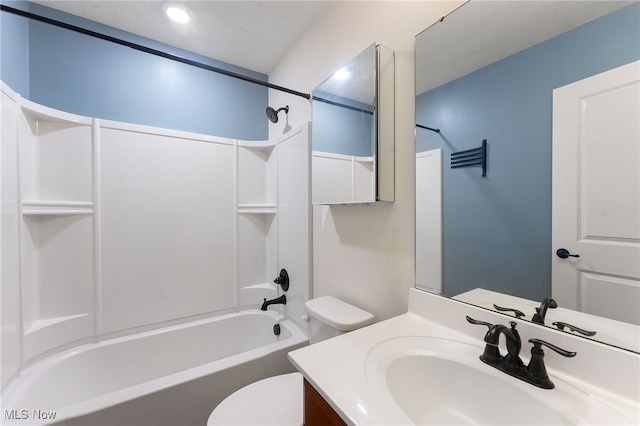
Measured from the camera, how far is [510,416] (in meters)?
0.61

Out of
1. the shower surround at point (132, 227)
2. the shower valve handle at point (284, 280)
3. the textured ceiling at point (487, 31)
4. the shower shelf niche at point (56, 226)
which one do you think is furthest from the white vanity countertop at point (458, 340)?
the shower shelf niche at point (56, 226)

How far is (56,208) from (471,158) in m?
2.25

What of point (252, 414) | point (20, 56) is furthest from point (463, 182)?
point (20, 56)

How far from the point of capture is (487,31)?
84 cm

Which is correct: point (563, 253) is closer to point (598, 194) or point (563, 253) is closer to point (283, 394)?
point (598, 194)

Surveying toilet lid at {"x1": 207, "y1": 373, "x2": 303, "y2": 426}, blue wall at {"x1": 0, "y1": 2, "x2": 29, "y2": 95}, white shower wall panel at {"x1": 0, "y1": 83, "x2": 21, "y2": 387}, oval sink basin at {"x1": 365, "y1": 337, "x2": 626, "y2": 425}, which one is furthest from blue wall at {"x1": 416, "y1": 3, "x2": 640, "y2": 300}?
blue wall at {"x1": 0, "y1": 2, "x2": 29, "y2": 95}

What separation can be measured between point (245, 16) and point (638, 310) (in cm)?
214

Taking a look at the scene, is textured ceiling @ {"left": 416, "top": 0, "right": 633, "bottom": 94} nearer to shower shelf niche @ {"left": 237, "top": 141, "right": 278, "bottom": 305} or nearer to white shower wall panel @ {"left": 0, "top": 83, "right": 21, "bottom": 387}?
shower shelf niche @ {"left": 237, "top": 141, "right": 278, "bottom": 305}

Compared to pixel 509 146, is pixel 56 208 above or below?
below

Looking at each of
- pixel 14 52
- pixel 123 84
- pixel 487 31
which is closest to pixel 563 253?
pixel 487 31

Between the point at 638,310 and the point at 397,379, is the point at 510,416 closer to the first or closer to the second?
the point at 397,379

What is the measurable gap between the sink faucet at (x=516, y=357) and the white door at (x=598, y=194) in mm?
170

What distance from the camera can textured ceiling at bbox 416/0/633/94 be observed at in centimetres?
69

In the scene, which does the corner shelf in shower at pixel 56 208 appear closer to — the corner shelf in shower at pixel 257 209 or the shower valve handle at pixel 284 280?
the corner shelf in shower at pixel 257 209
